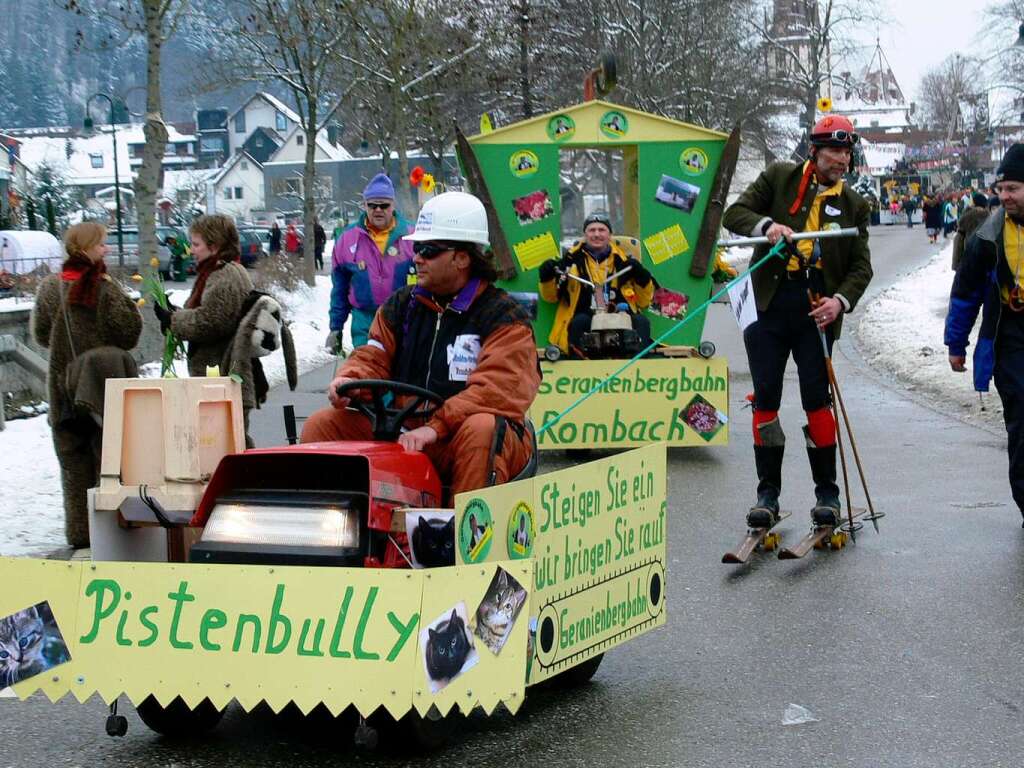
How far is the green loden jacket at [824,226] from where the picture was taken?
311 inches

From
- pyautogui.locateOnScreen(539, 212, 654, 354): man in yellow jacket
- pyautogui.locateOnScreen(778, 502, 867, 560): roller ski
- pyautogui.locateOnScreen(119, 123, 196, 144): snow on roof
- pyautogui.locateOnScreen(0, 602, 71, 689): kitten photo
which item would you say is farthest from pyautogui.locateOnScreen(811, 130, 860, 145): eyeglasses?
pyautogui.locateOnScreen(119, 123, 196, 144): snow on roof

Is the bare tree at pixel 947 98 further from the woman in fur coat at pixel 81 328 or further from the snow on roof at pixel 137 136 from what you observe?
the woman in fur coat at pixel 81 328

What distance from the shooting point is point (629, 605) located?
5.67 m

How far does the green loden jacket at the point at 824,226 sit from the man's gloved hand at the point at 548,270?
435 centimetres

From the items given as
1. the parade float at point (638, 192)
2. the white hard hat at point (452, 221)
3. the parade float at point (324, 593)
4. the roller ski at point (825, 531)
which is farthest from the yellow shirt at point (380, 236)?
the parade float at point (324, 593)

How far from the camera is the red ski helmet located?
302 inches

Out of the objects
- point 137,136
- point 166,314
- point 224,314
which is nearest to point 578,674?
point 224,314

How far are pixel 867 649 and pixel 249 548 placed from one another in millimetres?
2584

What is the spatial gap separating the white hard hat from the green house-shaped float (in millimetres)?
7360

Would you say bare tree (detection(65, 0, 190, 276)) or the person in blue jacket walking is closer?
the person in blue jacket walking

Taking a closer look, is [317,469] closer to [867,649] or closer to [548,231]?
[867,649]

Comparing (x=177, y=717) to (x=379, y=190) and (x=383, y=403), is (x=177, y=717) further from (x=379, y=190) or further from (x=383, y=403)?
(x=379, y=190)

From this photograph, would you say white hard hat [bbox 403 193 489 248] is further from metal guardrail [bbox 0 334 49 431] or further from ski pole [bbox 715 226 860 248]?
metal guardrail [bbox 0 334 49 431]

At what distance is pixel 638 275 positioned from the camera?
1225 cm
